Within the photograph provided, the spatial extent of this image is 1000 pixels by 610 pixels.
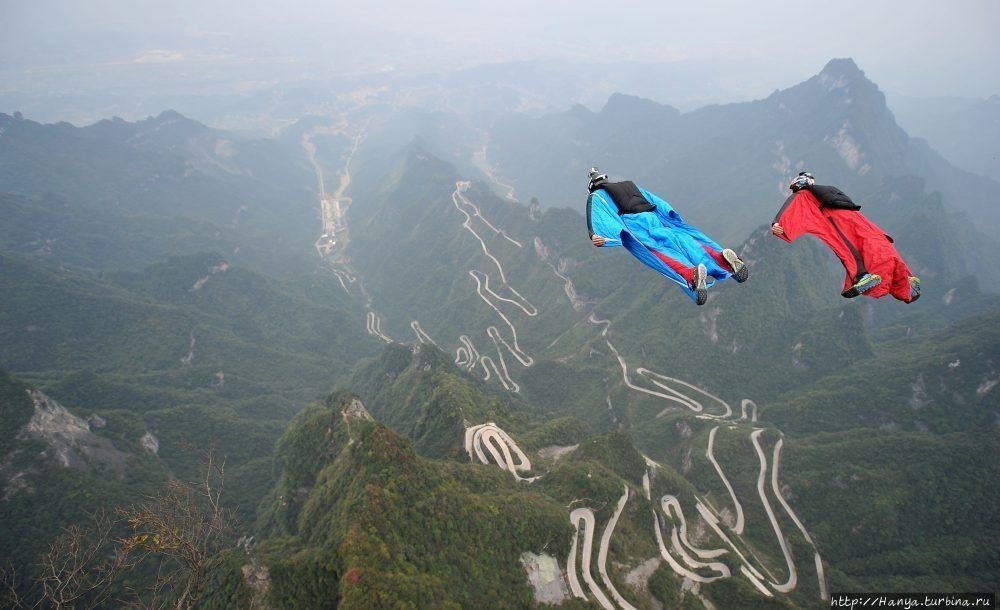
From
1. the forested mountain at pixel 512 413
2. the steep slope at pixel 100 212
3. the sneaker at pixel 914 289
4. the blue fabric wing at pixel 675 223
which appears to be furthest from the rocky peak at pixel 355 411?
the steep slope at pixel 100 212

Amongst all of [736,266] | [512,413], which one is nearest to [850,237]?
[736,266]

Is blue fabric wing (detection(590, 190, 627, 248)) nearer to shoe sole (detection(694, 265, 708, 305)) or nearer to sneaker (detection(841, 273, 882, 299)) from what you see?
shoe sole (detection(694, 265, 708, 305))

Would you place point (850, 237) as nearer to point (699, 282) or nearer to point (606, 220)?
point (699, 282)

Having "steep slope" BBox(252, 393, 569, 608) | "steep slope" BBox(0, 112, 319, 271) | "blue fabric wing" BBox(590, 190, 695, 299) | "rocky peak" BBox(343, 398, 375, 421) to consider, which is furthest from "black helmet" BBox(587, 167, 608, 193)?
"steep slope" BBox(0, 112, 319, 271)

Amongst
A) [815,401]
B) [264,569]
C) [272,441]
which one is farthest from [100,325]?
[815,401]

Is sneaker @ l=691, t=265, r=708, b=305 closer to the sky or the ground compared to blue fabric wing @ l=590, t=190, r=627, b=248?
closer to the ground

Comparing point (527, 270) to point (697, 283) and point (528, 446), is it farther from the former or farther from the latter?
point (697, 283)
